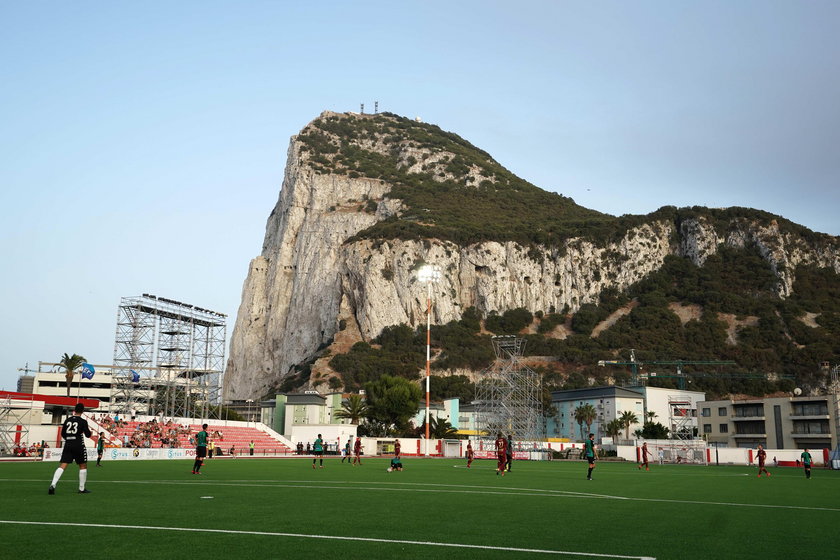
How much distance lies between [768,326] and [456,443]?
115202 mm

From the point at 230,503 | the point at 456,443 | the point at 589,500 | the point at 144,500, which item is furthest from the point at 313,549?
the point at 456,443

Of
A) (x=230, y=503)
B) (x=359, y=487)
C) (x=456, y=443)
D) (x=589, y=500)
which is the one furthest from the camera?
(x=456, y=443)

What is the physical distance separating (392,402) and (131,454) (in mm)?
62087

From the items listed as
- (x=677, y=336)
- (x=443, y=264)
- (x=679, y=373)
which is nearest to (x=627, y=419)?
(x=679, y=373)

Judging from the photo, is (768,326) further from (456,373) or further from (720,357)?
(456,373)

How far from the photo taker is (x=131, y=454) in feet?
150

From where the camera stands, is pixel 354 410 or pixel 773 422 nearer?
pixel 773 422

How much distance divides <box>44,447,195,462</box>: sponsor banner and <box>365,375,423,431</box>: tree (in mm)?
54160

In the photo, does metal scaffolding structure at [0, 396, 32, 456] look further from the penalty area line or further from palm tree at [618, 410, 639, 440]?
palm tree at [618, 410, 639, 440]

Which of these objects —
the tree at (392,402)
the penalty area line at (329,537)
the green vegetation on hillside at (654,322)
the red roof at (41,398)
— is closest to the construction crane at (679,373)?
the green vegetation on hillside at (654,322)

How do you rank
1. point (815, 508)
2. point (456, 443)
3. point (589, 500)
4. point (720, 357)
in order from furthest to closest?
point (720, 357) → point (456, 443) → point (589, 500) → point (815, 508)

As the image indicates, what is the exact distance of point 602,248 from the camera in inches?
7347

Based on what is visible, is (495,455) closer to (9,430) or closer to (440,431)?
(440,431)

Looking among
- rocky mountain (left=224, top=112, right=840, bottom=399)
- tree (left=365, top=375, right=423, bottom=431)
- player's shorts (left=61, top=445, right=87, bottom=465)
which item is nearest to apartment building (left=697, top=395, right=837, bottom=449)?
tree (left=365, top=375, right=423, bottom=431)
